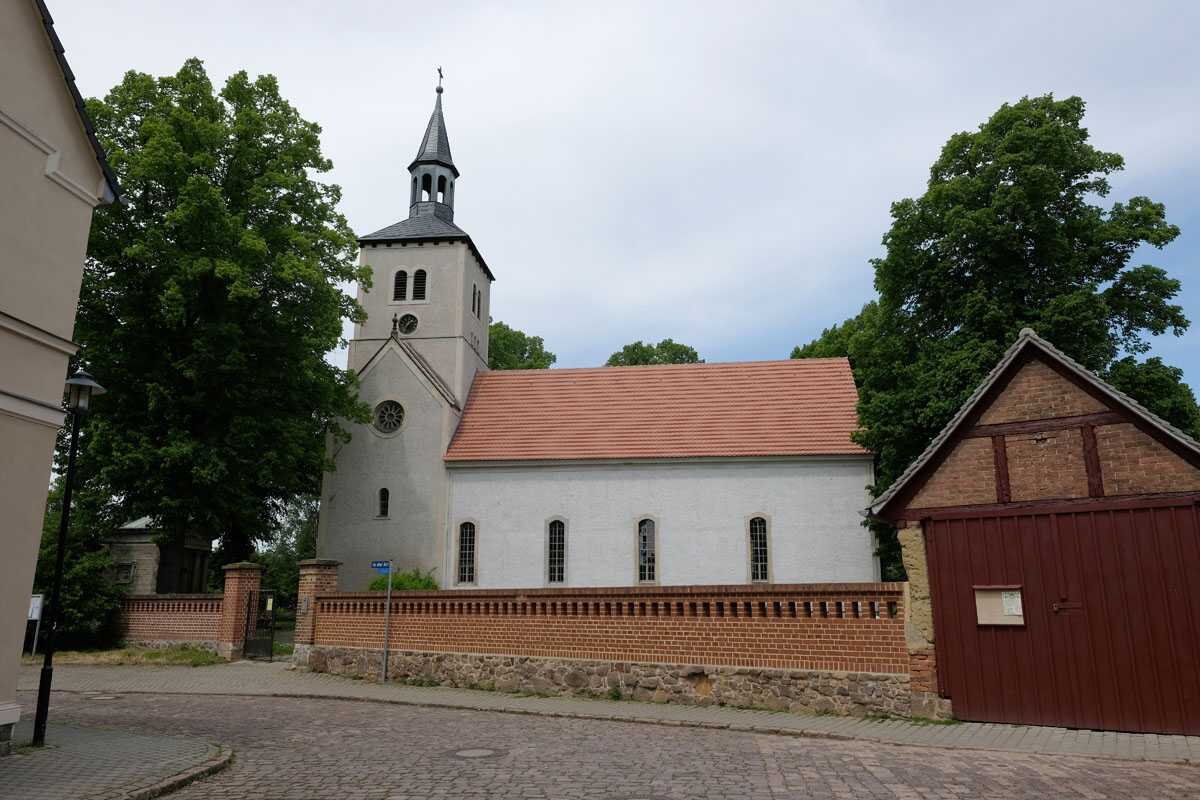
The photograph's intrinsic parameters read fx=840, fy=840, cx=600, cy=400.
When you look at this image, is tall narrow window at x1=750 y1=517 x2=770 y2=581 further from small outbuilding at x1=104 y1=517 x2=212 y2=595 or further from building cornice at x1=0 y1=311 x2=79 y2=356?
building cornice at x1=0 y1=311 x2=79 y2=356

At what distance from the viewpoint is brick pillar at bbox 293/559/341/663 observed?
57.8ft

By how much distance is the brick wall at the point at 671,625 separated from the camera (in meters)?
11.7

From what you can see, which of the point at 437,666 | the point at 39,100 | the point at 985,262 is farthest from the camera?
the point at 985,262

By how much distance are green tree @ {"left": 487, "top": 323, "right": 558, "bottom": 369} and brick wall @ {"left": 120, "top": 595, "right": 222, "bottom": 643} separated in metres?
23.6

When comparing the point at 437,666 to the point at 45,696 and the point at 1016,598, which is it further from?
the point at 1016,598

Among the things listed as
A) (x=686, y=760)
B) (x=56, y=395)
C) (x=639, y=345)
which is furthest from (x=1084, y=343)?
(x=639, y=345)

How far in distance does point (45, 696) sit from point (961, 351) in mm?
17381

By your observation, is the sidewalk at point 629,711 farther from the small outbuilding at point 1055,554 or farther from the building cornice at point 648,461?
the building cornice at point 648,461

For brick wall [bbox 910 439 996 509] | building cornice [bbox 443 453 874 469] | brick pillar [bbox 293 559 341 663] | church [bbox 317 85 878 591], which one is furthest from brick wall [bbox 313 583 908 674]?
building cornice [bbox 443 453 874 469]

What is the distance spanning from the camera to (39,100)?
9250 millimetres

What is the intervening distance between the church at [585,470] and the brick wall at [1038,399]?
11.7 m

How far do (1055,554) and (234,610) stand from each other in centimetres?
1682

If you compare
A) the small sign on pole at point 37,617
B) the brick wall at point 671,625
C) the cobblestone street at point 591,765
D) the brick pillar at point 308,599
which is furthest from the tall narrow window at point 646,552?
the small sign on pole at point 37,617

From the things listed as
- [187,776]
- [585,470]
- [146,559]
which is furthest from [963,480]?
[146,559]
